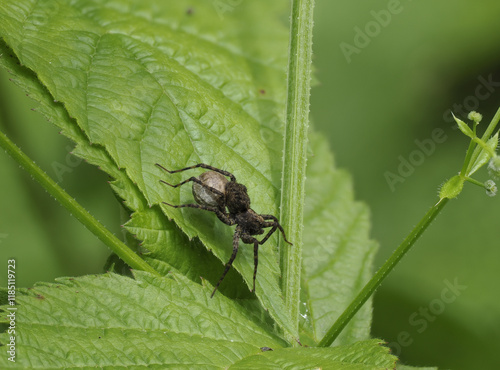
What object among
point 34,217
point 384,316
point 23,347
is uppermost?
point 384,316

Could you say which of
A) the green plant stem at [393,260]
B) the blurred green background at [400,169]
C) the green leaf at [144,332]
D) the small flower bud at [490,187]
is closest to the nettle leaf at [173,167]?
Answer: the green leaf at [144,332]

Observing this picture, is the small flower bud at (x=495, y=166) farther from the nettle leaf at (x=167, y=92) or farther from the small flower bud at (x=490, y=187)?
the nettle leaf at (x=167, y=92)

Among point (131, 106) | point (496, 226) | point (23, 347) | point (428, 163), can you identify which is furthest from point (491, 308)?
point (23, 347)

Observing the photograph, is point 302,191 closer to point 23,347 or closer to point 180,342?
point 180,342

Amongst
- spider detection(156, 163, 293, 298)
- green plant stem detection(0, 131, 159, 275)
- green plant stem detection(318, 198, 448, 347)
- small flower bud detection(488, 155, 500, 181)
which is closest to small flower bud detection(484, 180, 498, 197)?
small flower bud detection(488, 155, 500, 181)

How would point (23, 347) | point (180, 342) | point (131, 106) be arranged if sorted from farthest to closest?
point (131, 106), point (180, 342), point (23, 347)

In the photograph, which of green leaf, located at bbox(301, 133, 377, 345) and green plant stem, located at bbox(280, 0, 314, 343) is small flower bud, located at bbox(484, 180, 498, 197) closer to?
green plant stem, located at bbox(280, 0, 314, 343)
